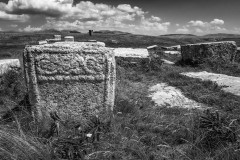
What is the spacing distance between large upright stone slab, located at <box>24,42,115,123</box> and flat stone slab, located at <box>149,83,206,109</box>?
137cm

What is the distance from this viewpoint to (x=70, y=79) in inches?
126

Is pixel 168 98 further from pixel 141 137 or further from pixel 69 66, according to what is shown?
pixel 69 66

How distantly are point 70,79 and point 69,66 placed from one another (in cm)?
17

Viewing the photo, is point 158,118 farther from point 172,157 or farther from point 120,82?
point 120,82

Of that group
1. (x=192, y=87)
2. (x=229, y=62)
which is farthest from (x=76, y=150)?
(x=229, y=62)

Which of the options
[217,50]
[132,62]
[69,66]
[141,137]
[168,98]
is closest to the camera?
[141,137]

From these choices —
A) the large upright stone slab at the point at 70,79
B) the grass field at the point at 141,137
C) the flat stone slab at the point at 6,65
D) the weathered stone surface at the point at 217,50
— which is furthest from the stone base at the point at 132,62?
the large upright stone slab at the point at 70,79

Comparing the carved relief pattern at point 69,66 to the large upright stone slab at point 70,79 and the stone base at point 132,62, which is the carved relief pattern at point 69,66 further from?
the stone base at point 132,62

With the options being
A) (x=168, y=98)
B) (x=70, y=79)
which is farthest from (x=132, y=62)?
(x=70, y=79)

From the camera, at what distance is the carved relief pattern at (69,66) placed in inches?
122

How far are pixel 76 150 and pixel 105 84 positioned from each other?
1.10 m

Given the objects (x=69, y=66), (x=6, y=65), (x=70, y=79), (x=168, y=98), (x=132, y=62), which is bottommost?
(x=168, y=98)

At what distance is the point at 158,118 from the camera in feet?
11.7

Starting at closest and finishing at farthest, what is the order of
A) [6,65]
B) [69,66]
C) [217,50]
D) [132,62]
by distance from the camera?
[69,66], [6,65], [132,62], [217,50]
